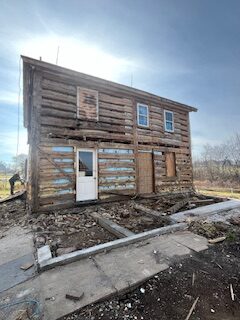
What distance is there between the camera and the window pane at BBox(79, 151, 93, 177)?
795 cm

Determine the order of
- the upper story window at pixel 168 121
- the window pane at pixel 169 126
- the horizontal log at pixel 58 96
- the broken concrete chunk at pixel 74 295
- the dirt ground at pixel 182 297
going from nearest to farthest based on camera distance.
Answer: the dirt ground at pixel 182 297, the broken concrete chunk at pixel 74 295, the horizontal log at pixel 58 96, the upper story window at pixel 168 121, the window pane at pixel 169 126

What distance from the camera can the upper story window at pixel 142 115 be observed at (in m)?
10.0

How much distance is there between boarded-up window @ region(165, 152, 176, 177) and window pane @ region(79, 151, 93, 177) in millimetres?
5102

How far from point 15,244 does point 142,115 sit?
8436 mm

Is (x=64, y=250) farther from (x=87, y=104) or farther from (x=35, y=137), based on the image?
(x=87, y=104)

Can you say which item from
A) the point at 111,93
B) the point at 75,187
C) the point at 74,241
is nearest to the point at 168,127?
the point at 111,93

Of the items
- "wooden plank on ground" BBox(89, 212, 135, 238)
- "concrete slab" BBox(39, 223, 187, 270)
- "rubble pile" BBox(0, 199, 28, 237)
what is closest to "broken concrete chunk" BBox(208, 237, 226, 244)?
"concrete slab" BBox(39, 223, 187, 270)

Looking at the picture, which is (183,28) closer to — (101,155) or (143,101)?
(143,101)

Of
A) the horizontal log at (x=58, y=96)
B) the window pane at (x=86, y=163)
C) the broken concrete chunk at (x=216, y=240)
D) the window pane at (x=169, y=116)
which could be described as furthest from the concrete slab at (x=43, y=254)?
the window pane at (x=169, y=116)

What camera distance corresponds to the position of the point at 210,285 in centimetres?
270

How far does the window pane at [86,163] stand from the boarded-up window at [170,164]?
5102 mm

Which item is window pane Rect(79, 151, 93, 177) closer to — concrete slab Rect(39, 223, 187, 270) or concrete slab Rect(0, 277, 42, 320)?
concrete slab Rect(39, 223, 187, 270)

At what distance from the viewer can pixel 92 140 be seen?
834 centimetres

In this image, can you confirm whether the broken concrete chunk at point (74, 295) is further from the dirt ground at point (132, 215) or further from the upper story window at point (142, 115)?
the upper story window at point (142, 115)
